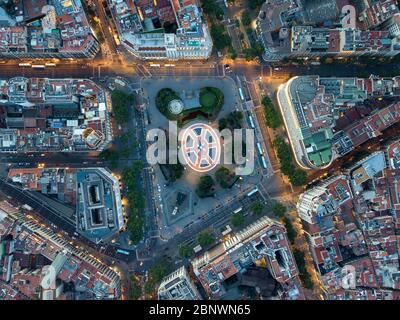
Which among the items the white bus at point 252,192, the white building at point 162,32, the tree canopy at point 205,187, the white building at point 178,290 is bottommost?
the white building at point 178,290

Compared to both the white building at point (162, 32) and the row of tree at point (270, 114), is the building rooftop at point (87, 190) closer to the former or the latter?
the white building at point (162, 32)

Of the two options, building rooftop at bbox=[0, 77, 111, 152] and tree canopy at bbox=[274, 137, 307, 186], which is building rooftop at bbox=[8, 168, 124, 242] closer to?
building rooftop at bbox=[0, 77, 111, 152]

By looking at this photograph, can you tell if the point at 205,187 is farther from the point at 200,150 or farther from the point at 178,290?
the point at 178,290

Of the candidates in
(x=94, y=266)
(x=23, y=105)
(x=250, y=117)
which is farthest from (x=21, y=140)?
(x=250, y=117)

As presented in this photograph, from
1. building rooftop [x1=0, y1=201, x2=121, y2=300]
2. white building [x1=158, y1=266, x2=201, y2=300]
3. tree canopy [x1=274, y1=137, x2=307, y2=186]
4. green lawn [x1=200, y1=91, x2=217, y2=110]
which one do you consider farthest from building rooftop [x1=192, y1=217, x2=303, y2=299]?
green lawn [x1=200, y1=91, x2=217, y2=110]

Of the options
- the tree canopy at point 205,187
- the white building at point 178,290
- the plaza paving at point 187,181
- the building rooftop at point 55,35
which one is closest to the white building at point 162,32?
the plaza paving at point 187,181

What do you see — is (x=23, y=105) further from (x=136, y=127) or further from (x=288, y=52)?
(x=288, y=52)

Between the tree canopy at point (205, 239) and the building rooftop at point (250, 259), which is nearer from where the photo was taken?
the building rooftop at point (250, 259)

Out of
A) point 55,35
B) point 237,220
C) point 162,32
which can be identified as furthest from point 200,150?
point 55,35

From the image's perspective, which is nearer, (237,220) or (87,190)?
(87,190)

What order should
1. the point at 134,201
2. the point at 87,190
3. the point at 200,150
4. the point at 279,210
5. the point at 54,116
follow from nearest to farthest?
the point at 87,190 < the point at 134,201 < the point at 279,210 < the point at 54,116 < the point at 200,150
